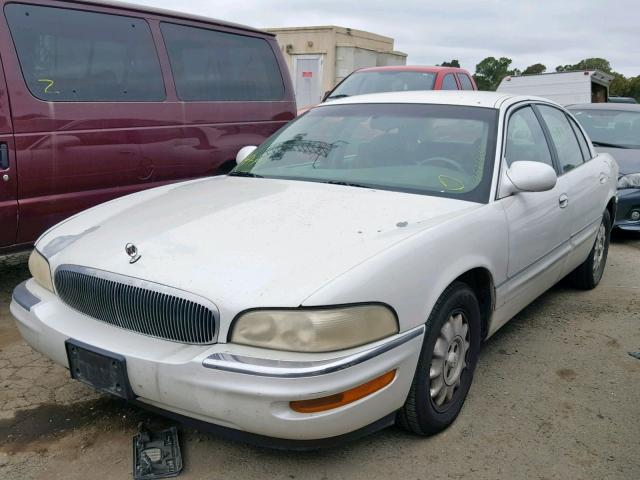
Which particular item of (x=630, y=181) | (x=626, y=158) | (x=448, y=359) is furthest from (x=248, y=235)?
(x=626, y=158)

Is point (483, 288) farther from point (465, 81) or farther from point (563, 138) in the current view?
point (465, 81)

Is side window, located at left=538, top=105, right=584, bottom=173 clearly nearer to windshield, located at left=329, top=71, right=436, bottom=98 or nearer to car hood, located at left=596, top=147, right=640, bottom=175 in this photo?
car hood, located at left=596, top=147, right=640, bottom=175

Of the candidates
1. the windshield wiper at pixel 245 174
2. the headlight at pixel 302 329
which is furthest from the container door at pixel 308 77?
the headlight at pixel 302 329

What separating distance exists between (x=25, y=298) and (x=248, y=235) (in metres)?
1.09

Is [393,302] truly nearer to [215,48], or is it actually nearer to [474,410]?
[474,410]

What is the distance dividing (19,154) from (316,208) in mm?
2213

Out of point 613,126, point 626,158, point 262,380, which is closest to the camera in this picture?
point 262,380

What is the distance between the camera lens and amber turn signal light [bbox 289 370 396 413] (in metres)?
2.07

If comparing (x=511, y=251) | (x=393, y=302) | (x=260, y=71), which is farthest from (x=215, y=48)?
(x=393, y=302)

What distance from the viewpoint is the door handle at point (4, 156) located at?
380cm

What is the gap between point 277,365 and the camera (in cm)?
204

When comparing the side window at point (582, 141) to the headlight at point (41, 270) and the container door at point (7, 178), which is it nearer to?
the headlight at point (41, 270)

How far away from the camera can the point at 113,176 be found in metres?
4.39

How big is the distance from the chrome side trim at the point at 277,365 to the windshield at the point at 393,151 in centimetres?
120
